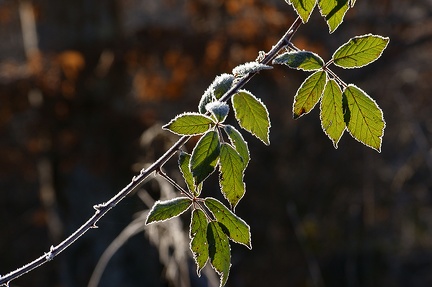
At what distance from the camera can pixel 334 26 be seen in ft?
2.72

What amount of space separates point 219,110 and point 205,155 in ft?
0.17

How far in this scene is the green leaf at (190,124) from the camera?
0.80m

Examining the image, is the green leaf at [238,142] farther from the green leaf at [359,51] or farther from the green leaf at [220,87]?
the green leaf at [359,51]

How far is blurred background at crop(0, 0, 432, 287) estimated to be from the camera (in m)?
6.04

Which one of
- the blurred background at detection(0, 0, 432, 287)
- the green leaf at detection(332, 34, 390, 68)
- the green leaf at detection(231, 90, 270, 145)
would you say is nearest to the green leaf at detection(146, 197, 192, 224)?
the green leaf at detection(231, 90, 270, 145)

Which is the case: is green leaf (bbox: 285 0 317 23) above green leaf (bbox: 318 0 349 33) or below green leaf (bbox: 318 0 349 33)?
above

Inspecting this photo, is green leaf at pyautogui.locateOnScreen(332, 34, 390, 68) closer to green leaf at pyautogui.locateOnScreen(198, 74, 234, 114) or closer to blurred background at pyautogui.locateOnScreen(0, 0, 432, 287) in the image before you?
green leaf at pyautogui.locateOnScreen(198, 74, 234, 114)

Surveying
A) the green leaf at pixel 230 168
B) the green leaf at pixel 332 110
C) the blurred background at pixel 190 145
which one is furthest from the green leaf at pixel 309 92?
the blurred background at pixel 190 145

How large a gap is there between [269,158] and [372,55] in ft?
25.9

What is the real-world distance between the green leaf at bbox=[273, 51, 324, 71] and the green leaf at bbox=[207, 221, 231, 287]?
0.20 m

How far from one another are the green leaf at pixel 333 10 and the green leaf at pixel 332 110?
7 centimetres

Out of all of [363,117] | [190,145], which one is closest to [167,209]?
[363,117]

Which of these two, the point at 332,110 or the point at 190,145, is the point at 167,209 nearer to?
the point at 332,110

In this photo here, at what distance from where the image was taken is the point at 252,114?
2.82 ft
